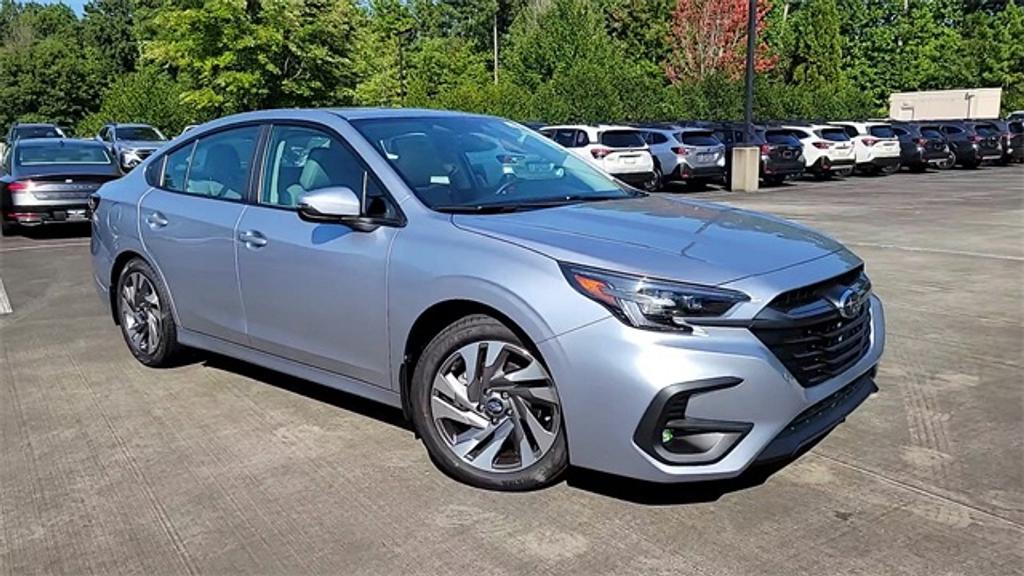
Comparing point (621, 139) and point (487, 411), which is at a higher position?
point (621, 139)

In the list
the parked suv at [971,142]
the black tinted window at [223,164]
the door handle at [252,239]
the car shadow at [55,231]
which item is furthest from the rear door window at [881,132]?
the door handle at [252,239]

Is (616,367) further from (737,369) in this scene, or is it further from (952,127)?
(952,127)

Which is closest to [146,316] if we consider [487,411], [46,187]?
[487,411]

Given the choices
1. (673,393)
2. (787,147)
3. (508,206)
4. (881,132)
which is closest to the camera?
(673,393)

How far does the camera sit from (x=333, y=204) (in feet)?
12.8

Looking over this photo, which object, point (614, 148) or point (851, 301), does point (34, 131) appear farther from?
point (851, 301)

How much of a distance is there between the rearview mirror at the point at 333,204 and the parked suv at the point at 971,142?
98.3ft

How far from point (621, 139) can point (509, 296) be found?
17.3 metres

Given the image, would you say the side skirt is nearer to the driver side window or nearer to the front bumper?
the driver side window

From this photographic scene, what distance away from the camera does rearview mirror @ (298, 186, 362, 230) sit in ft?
12.8

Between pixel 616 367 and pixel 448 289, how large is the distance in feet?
2.81

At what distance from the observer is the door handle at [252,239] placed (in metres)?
4.49

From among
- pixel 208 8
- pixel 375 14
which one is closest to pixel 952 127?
pixel 208 8

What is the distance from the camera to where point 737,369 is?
3137mm
